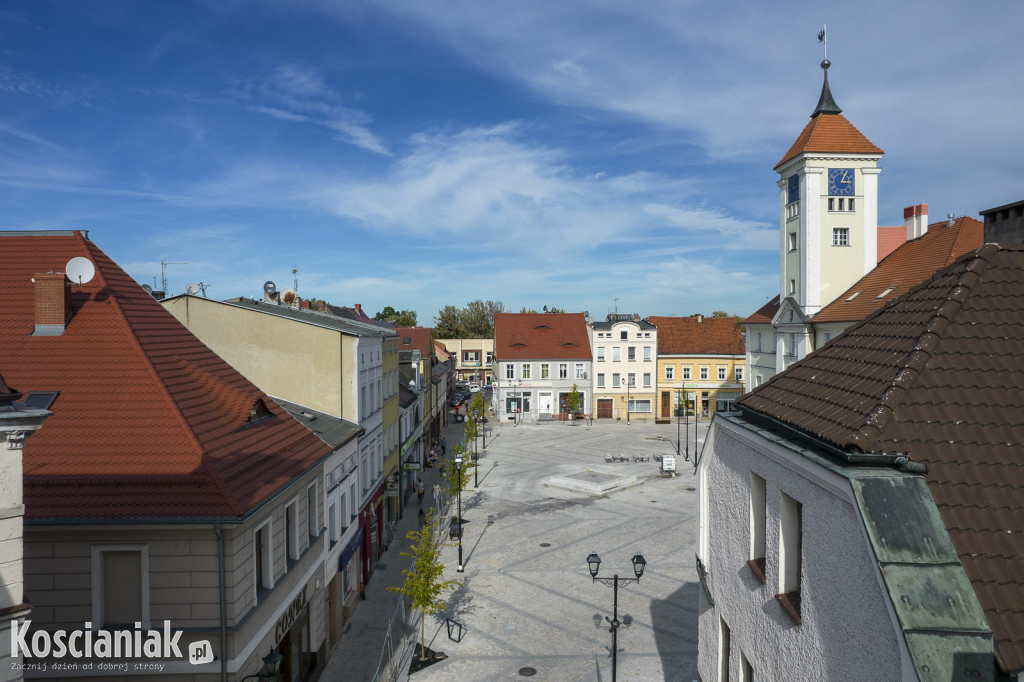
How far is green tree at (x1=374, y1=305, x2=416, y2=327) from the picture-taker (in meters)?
122

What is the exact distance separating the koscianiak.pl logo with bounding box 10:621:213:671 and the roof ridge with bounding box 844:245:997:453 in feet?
34.0

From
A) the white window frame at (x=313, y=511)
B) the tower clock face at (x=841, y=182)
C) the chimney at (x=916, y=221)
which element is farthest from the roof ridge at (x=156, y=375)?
the chimney at (x=916, y=221)

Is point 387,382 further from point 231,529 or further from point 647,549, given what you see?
point 231,529

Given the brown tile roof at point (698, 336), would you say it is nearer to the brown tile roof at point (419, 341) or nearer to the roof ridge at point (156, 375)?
the brown tile roof at point (419, 341)

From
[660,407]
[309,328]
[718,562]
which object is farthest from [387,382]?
[660,407]

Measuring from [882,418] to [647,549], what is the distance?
71.4 ft

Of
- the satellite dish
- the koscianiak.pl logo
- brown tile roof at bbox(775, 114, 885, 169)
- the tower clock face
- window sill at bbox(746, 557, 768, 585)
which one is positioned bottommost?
the koscianiak.pl logo

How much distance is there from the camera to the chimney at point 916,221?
40469mm

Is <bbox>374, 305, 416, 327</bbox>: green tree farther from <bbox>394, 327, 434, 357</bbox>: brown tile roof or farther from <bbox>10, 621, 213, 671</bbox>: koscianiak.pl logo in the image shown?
<bbox>10, 621, 213, 671</bbox>: koscianiak.pl logo

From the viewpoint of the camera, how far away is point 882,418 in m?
5.44

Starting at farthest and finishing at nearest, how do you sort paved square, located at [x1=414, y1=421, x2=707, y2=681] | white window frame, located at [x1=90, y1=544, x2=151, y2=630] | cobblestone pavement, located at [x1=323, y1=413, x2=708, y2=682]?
paved square, located at [x1=414, y1=421, x2=707, y2=681], cobblestone pavement, located at [x1=323, y1=413, x2=708, y2=682], white window frame, located at [x1=90, y1=544, x2=151, y2=630]

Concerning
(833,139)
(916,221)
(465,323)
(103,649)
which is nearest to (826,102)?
(833,139)

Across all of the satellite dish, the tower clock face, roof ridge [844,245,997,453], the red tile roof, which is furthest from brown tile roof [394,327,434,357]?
roof ridge [844,245,997,453]

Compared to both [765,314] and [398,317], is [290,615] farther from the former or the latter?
[398,317]
